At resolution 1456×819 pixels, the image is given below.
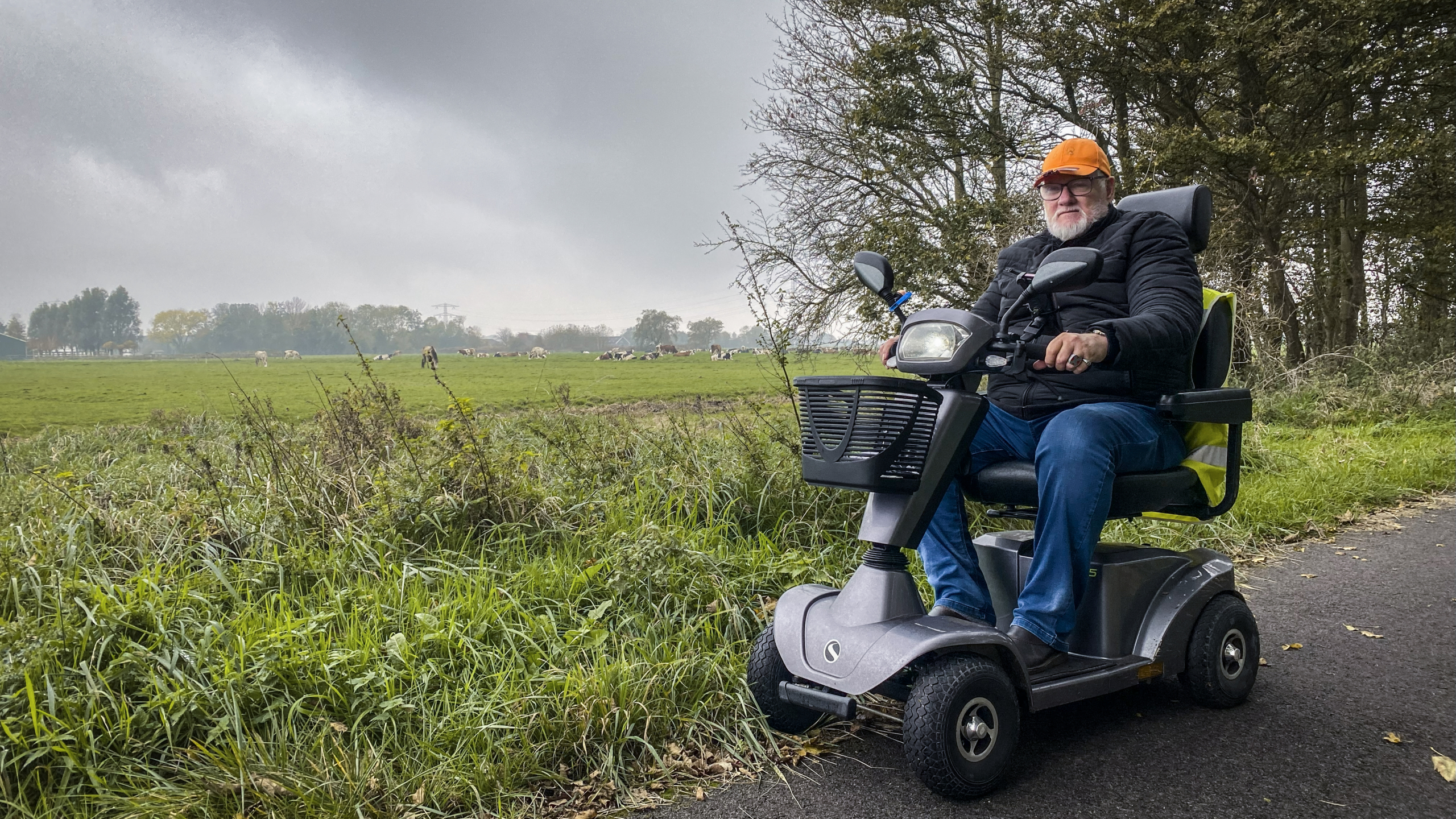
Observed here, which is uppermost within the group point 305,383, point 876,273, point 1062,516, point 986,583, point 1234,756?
point 876,273

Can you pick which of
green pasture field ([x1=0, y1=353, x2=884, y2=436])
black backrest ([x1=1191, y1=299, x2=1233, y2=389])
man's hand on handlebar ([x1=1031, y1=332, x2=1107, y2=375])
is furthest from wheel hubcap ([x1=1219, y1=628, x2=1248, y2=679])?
green pasture field ([x1=0, y1=353, x2=884, y2=436])

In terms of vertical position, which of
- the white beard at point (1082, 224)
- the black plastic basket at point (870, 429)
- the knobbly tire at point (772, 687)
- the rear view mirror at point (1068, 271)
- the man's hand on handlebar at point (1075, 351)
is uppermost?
the white beard at point (1082, 224)

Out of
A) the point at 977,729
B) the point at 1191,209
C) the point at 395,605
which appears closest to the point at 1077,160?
A: the point at 1191,209

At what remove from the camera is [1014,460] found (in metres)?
2.69

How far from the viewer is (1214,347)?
9.02ft

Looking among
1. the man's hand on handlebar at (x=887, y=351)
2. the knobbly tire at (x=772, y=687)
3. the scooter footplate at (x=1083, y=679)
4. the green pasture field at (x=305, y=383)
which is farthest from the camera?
the green pasture field at (x=305, y=383)

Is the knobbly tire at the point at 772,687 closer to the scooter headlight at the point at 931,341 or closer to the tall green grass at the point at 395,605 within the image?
the tall green grass at the point at 395,605

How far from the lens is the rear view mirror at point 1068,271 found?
2.11 meters

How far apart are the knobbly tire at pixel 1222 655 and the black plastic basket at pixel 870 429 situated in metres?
1.16

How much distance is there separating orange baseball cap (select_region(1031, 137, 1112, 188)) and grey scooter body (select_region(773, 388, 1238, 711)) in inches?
40.4

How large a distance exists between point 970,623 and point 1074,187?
1539mm

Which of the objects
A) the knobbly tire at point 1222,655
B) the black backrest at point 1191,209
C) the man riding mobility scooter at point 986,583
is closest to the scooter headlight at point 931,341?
the man riding mobility scooter at point 986,583

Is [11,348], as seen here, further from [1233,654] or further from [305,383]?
[1233,654]

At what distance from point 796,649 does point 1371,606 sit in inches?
117
